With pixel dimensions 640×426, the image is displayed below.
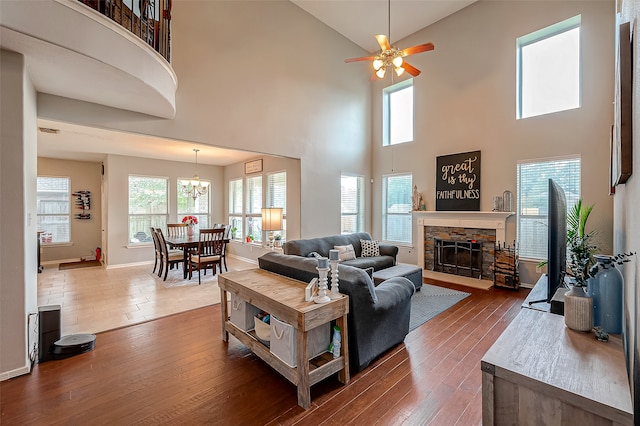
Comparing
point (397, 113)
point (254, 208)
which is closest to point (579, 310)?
point (397, 113)

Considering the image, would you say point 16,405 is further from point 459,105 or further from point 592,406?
point 459,105

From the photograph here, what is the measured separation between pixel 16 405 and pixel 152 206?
5.98 m

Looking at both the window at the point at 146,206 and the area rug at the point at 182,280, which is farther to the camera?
the window at the point at 146,206

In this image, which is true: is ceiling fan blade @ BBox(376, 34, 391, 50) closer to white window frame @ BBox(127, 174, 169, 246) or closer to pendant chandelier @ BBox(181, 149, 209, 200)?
pendant chandelier @ BBox(181, 149, 209, 200)

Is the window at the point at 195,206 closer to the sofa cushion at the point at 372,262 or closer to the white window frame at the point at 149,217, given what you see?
the white window frame at the point at 149,217

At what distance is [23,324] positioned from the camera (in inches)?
95.2

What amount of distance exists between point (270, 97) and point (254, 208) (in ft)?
10.1

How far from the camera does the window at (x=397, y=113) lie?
6.71 meters

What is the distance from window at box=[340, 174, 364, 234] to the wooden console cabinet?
17.3ft

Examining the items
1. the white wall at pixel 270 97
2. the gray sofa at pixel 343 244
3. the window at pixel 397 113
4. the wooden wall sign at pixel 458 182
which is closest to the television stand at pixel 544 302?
the gray sofa at pixel 343 244

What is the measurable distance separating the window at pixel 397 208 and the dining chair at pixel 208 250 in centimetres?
393

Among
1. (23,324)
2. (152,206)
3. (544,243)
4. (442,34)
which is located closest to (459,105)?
(442,34)

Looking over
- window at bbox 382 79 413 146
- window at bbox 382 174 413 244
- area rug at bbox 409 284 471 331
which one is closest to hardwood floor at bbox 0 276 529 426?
area rug at bbox 409 284 471 331

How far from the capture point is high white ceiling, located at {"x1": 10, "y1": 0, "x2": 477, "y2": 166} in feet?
17.5
